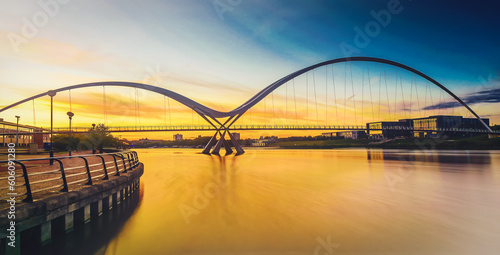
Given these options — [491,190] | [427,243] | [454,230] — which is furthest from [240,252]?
[491,190]

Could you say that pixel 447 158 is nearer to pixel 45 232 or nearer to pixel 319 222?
pixel 319 222

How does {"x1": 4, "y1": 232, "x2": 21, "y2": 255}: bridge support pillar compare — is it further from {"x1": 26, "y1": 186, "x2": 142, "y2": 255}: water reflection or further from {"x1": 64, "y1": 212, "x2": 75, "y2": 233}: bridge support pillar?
{"x1": 64, "y1": 212, "x2": 75, "y2": 233}: bridge support pillar

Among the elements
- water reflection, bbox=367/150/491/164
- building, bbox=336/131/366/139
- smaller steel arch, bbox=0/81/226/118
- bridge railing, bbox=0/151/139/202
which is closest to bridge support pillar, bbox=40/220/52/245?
bridge railing, bbox=0/151/139/202

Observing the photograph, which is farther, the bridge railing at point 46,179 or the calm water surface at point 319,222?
the calm water surface at point 319,222

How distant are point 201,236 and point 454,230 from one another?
7.83 m

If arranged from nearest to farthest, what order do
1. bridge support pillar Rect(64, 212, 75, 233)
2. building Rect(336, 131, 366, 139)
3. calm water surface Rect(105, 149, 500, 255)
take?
bridge support pillar Rect(64, 212, 75, 233) → calm water surface Rect(105, 149, 500, 255) → building Rect(336, 131, 366, 139)

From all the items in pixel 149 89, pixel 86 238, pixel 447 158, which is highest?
pixel 149 89

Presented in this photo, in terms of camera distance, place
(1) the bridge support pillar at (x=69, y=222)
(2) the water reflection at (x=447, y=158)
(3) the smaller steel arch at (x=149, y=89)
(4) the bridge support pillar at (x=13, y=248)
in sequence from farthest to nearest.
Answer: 1. (3) the smaller steel arch at (x=149, y=89)
2. (2) the water reflection at (x=447, y=158)
3. (1) the bridge support pillar at (x=69, y=222)
4. (4) the bridge support pillar at (x=13, y=248)

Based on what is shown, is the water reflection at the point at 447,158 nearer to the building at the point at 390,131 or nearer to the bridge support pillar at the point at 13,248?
the bridge support pillar at the point at 13,248

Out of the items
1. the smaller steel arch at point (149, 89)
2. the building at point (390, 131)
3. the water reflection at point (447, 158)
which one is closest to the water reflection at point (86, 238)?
the water reflection at point (447, 158)

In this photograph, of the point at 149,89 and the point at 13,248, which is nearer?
the point at 13,248

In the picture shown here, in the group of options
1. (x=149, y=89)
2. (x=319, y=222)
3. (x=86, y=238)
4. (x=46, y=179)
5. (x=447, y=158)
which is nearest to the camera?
(x=46, y=179)

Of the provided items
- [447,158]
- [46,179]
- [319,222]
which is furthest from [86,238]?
[447,158]

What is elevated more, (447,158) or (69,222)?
(69,222)
